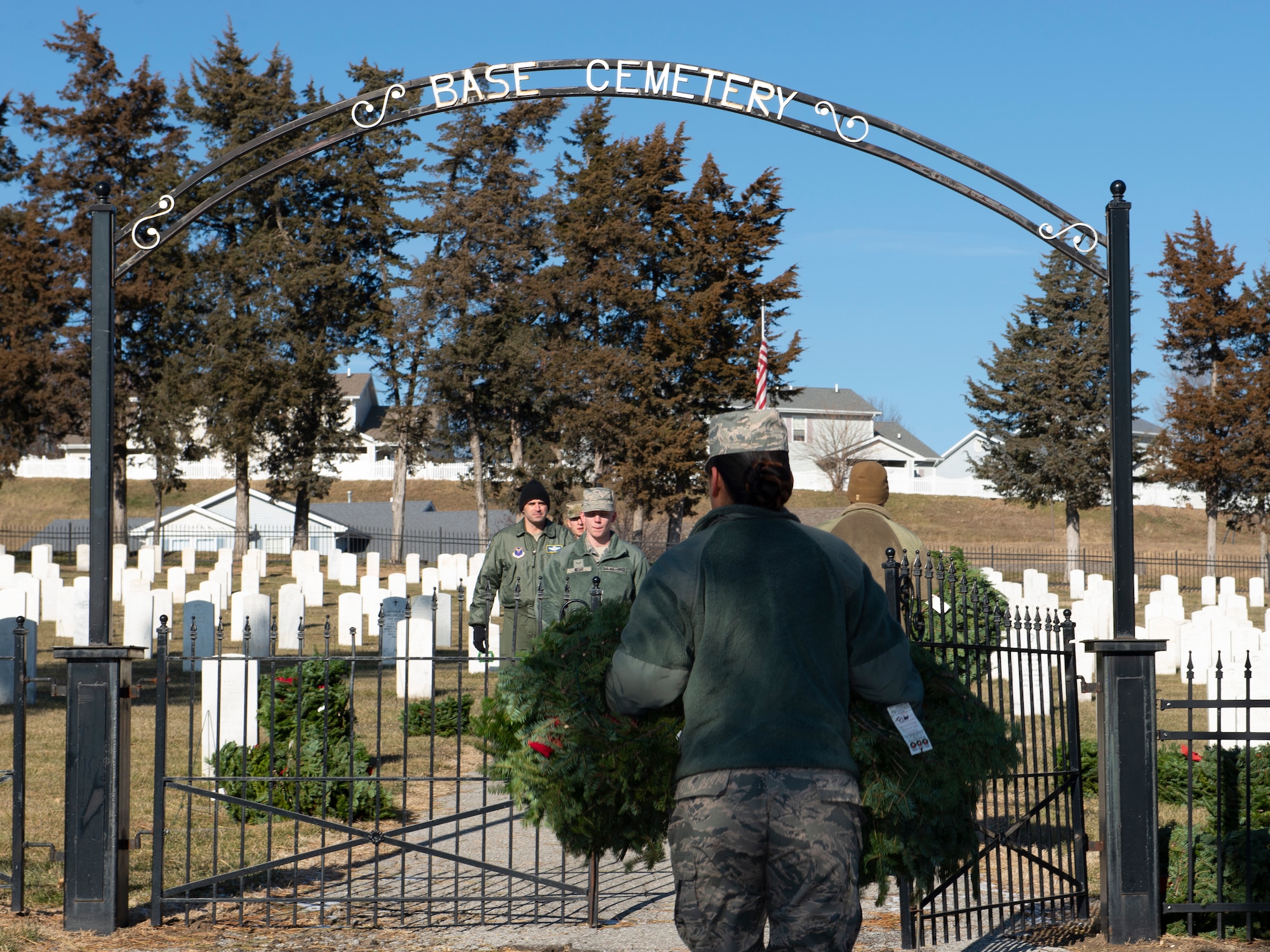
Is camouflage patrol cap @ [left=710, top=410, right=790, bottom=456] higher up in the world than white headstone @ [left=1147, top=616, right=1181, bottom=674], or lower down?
higher up

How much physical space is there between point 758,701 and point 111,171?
44087 mm

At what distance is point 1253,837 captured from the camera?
6.01 meters

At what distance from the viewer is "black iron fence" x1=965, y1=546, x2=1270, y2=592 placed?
37.4 m

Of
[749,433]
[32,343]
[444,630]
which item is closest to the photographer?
[749,433]

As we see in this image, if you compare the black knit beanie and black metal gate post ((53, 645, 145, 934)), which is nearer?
black metal gate post ((53, 645, 145, 934))

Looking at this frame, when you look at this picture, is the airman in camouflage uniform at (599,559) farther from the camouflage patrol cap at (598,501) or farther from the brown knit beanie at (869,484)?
the brown knit beanie at (869,484)

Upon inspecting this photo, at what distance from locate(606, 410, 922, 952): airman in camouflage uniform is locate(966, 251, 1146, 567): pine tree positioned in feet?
131

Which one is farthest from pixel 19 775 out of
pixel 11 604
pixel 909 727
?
pixel 11 604

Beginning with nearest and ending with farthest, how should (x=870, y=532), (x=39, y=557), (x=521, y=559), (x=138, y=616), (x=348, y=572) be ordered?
Result: (x=870, y=532), (x=521, y=559), (x=138, y=616), (x=39, y=557), (x=348, y=572)

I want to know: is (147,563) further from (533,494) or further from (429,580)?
(533,494)

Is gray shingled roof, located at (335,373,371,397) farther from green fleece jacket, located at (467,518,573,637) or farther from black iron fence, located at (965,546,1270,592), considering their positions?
green fleece jacket, located at (467,518,573,637)

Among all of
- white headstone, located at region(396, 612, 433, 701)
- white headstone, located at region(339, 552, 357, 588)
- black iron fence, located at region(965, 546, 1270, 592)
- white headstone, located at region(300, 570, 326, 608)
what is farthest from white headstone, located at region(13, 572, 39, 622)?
black iron fence, located at region(965, 546, 1270, 592)

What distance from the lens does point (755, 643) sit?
3.04 meters

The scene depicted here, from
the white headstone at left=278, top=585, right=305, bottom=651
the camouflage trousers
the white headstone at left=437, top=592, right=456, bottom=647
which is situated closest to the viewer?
the camouflage trousers
